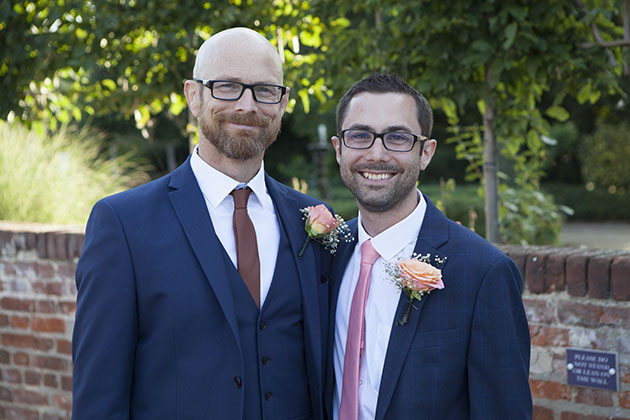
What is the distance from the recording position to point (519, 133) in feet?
14.4

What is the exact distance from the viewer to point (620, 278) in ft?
9.46

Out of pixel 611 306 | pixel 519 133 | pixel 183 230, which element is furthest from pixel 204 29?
pixel 611 306

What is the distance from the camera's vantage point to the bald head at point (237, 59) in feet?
7.41

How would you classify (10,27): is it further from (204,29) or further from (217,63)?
(217,63)

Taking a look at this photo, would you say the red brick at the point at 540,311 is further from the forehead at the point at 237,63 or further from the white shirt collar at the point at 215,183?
the forehead at the point at 237,63

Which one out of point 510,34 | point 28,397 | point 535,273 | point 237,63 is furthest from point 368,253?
point 28,397

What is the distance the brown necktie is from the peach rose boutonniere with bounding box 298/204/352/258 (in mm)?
205

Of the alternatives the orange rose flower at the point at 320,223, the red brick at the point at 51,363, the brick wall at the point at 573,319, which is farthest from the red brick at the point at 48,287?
the brick wall at the point at 573,319

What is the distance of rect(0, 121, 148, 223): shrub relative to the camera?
5.88 m

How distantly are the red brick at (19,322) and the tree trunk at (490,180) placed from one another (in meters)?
3.28

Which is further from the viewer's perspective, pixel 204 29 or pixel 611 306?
pixel 204 29

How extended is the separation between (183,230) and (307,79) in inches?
108

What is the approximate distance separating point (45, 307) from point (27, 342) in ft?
1.04

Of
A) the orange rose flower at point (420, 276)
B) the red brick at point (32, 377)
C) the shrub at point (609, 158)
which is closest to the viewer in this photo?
the orange rose flower at point (420, 276)
